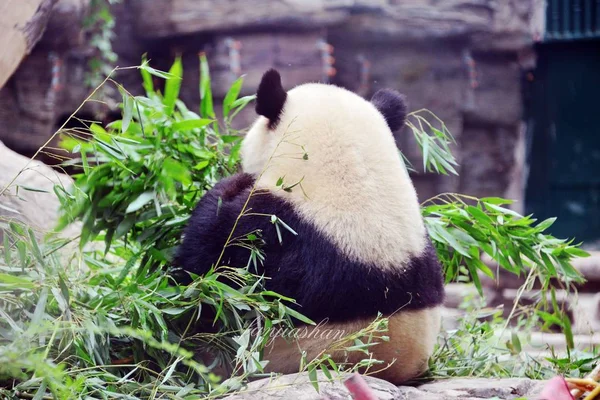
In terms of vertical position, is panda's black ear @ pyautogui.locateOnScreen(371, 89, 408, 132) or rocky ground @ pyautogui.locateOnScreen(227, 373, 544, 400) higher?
panda's black ear @ pyautogui.locateOnScreen(371, 89, 408, 132)

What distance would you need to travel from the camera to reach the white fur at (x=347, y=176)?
194cm

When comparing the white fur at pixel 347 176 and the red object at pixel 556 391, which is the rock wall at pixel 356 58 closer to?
the white fur at pixel 347 176

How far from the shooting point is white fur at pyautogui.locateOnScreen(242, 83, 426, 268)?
6.38 feet

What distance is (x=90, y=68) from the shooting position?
652 cm

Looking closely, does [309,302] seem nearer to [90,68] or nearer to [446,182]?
[90,68]

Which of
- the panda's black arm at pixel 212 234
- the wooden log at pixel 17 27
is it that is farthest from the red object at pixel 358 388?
the wooden log at pixel 17 27

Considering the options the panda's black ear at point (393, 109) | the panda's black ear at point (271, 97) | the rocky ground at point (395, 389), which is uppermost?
the panda's black ear at point (271, 97)

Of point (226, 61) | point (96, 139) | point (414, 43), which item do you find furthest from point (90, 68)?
point (96, 139)

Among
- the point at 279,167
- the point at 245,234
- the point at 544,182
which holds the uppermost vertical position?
the point at 279,167

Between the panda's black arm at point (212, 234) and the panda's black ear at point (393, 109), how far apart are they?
57cm

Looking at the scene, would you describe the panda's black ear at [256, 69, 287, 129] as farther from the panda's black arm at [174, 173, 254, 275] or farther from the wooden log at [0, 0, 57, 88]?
the wooden log at [0, 0, 57, 88]

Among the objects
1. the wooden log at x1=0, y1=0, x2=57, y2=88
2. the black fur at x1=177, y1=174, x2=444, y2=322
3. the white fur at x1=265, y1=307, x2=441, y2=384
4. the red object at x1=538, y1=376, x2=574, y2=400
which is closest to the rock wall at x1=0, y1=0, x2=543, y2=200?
the wooden log at x1=0, y1=0, x2=57, y2=88

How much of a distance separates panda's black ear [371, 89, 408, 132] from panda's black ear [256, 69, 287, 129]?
36 cm

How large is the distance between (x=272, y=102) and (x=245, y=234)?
50 centimetres
